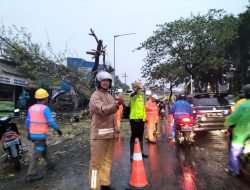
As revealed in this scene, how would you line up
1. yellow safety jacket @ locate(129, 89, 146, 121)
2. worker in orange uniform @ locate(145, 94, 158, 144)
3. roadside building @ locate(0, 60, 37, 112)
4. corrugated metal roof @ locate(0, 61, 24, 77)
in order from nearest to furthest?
yellow safety jacket @ locate(129, 89, 146, 121) → worker in orange uniform @ locate(145, 94, 158, 144) → roadside building @ locate(0, 60, 37, 112) → corrugated metal roof @ locate(0, 61, 24, 77)

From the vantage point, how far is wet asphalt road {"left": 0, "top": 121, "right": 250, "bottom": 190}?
664cm

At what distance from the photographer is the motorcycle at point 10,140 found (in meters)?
7.95

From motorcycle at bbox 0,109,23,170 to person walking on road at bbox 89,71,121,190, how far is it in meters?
2.75

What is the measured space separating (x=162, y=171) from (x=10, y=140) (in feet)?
11.1

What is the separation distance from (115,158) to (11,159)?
271 centimetres

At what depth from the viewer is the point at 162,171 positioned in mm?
7805

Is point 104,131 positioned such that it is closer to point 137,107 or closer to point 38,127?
point 38,127

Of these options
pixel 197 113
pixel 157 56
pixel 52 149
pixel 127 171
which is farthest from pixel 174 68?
pixel 127 171

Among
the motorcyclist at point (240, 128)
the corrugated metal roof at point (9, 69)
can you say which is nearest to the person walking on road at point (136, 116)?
the motorcyclist at point (240, 128)

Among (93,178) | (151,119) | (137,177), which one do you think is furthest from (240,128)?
(151,119)

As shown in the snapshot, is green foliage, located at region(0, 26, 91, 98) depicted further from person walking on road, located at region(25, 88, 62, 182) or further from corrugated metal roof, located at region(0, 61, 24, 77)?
person walking on road, located at region(25, 88, 62, 182)

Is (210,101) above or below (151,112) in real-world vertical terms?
above

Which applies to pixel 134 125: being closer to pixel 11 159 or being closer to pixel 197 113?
pixel 11 159

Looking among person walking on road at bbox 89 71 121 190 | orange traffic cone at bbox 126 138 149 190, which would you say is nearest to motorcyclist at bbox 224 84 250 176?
orange traffic cone at bbox 126 138 149 190
